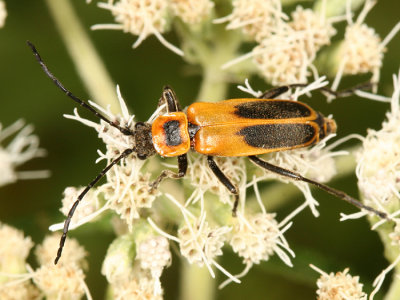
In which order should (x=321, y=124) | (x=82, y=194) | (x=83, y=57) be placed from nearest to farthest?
(x=82, y=194), (x=321, y=124), (x=83, y=57)

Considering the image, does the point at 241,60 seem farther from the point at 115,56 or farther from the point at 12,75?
the point at 12,75

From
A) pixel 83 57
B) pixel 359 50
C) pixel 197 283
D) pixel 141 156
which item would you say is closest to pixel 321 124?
pixel 359 50

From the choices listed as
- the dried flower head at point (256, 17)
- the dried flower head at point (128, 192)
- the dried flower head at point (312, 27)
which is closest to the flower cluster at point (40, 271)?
the dried flower head at point (128, 192)

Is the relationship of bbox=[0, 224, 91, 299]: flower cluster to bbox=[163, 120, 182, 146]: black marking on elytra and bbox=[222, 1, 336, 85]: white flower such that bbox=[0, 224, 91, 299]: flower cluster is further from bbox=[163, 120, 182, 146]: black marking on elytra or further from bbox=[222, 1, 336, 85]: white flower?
bbox=[222, 1, 336, 85]: white flower

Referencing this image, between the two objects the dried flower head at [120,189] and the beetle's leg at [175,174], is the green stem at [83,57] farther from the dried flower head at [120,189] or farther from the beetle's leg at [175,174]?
the beetle's leg at [175,174]

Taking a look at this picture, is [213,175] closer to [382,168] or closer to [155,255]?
[155,255]
